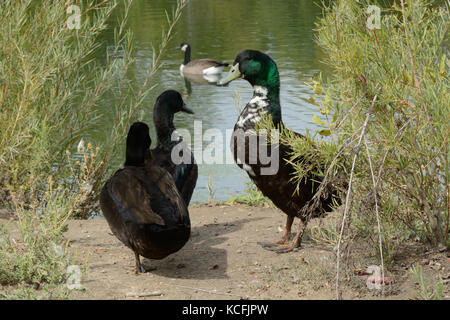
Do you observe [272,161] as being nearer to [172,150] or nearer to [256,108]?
[256,108]

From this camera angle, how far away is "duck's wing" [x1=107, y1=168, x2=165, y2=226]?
4.49 metres

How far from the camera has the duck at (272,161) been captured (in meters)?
5.10

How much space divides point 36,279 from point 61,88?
260 cm

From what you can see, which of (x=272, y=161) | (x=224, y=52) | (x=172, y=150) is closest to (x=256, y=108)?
(x=272, y=161)

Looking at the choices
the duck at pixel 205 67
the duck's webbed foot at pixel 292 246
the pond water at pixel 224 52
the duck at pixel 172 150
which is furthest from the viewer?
the duck at pixel 205 67

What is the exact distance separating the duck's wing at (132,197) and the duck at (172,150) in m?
0.78

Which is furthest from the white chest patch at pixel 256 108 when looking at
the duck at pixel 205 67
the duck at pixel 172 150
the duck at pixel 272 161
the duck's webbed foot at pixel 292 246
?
the duck at pixel 205 67

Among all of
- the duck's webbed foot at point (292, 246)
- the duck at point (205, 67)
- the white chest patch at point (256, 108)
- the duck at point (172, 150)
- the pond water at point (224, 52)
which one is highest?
the white chest patch at point (256, 108)

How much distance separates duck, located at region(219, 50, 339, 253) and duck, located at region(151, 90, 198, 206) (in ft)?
1.98

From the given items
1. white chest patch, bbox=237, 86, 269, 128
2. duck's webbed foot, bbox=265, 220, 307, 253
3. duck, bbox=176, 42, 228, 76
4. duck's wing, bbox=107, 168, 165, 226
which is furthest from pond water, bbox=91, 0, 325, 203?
duck's webbed foot, bbox=265, 220, 307, 253

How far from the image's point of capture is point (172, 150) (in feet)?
19.5

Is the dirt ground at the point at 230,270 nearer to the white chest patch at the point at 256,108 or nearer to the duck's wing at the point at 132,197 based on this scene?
the duck's wing at the point at 132,197

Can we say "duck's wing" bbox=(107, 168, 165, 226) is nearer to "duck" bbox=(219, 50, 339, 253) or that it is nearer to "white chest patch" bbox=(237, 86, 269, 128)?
"duck" bbox=(219, 50, 339, 253)

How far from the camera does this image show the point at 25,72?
17.2ft
